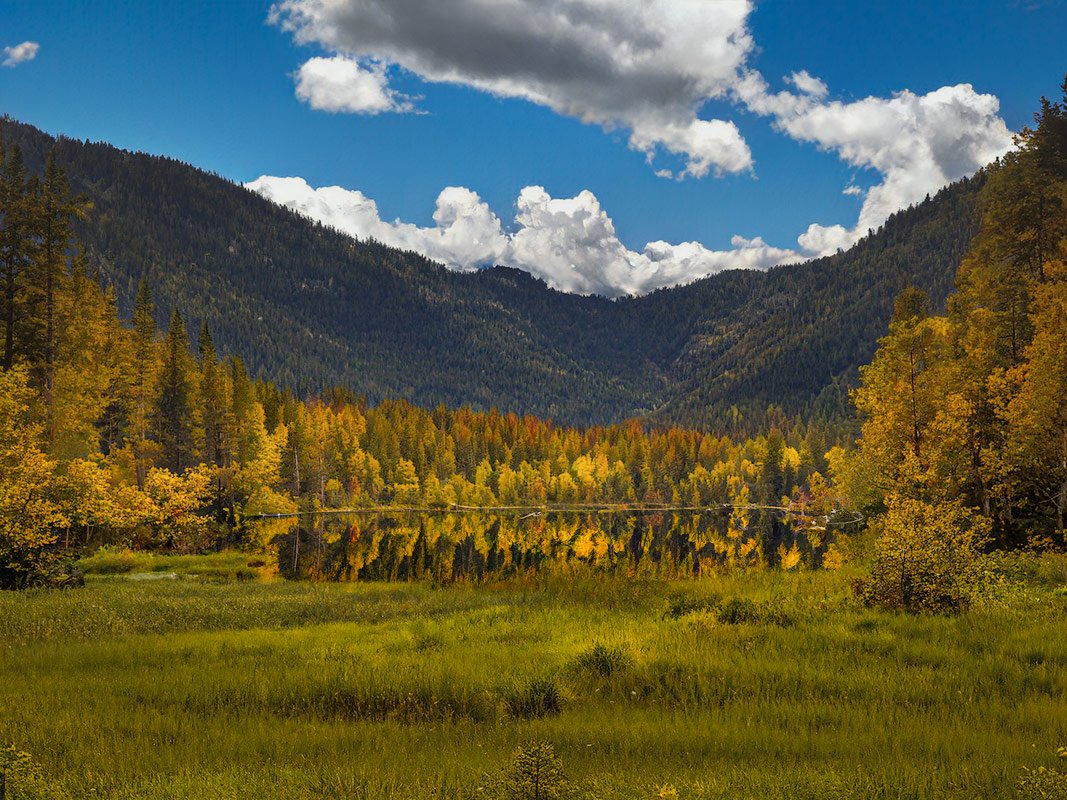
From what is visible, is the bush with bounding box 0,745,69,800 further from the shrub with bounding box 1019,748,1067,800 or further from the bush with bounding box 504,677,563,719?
the shrub with bounding box 1019,748,1067,800

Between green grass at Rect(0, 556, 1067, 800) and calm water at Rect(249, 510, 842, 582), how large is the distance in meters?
14.0

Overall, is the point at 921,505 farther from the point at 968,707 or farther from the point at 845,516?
the point at 845,516

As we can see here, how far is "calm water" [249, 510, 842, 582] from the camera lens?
49509mm

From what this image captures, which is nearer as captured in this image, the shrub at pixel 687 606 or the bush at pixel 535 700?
the bush at pixel 535 700

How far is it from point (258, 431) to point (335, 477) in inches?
1910

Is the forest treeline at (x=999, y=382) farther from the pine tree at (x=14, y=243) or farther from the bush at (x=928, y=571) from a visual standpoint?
the pine tree at (x=14, y=243)

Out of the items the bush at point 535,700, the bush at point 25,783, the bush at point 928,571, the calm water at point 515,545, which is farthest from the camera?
the calm water at point 515,545

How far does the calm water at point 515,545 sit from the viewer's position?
1949 inches

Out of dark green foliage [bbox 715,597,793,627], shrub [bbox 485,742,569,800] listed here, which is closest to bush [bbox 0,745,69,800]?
shrub [bbox 485,742,569,800]

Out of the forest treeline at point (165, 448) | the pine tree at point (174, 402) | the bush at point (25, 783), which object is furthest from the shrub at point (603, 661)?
the pine tree at point (174, 402)

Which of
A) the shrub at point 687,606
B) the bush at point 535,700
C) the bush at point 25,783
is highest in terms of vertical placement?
the bush at point 25,783

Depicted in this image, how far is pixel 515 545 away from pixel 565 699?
6274cm

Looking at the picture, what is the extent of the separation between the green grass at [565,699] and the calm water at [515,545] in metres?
14.0

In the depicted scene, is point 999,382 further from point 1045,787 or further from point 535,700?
point 1045,787
